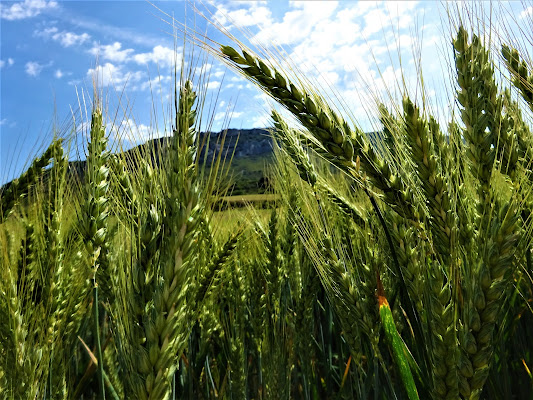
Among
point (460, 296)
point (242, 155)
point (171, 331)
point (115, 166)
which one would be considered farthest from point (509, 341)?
point (242, 155)

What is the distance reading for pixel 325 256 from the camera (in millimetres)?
1618

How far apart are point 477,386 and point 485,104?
2.93ft

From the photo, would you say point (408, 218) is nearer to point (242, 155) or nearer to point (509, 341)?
point (509, 341)

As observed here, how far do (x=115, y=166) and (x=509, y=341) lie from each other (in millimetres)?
2097

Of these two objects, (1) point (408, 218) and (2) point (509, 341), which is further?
(2) point (509, 341)

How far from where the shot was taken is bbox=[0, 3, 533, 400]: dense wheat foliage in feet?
3.47

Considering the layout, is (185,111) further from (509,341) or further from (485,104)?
(509,341)

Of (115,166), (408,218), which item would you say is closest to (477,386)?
(408,218)

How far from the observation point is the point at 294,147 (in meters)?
2.00

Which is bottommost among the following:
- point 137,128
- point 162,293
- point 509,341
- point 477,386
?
point 509,341

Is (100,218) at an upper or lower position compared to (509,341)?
upper

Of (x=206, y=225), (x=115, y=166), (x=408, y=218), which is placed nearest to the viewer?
(x=408, y=218)

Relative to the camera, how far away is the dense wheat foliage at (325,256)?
41.6 inches

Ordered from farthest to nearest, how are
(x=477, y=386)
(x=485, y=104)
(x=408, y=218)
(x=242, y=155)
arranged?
(x=242, y=155), (x=485, y=104), (x=408, y=218), (x=477, y=386)
